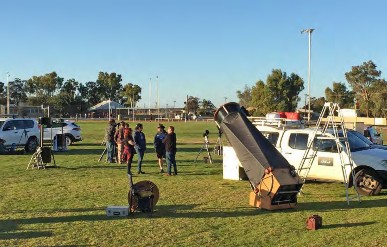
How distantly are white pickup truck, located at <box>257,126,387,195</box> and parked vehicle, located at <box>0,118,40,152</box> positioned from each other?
1377 cm

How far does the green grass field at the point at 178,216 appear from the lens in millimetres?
7891

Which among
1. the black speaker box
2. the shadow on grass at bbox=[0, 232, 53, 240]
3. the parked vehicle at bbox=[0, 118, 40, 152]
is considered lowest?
the shadow on grass at bbox=[0, 232, 53, 240]

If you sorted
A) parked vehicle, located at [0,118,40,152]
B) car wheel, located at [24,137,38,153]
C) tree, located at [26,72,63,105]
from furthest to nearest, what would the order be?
tree, located at [26,72,63,105], car wheel, located at [24,137,38,153], parked vehicle, located at [0,118,40,152]

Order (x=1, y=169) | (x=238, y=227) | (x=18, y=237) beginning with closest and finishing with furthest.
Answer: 1. (x=18, y=237)
2. (x=238, y=227)
3. (x=1, y=169)

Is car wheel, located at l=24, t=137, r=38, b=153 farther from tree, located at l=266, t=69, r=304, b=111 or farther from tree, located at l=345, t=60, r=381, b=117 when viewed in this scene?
tree, located at l=345, t=60, r=381, b=117

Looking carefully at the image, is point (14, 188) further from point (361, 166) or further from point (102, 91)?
point (102, 91)

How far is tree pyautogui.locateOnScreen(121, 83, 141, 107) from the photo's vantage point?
139 m

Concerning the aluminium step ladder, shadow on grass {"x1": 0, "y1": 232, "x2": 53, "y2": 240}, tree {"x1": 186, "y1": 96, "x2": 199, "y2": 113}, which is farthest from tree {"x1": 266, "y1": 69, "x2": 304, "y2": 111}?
shadow on grass {"x1": 0, "y1": 232, "x2": 53, "y2": 240}

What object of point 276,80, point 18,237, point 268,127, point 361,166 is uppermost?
point 276,80

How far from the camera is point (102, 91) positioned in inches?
5669

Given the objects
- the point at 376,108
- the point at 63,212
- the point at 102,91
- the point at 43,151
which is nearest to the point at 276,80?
the point at 376,108

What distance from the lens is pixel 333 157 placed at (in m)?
12.9

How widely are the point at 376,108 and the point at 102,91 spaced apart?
82.6 meters

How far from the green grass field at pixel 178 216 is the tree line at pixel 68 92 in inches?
4209
